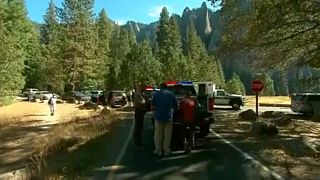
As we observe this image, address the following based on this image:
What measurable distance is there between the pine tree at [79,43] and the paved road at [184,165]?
65921mm

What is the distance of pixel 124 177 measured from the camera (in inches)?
444

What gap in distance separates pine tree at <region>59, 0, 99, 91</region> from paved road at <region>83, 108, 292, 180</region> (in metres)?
65.9

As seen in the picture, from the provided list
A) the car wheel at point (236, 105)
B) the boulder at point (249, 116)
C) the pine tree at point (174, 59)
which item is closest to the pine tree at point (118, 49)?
the pine tree at point (174, 59)

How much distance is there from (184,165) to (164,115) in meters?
2.28

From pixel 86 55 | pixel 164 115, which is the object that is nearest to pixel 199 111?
pixel 164 115

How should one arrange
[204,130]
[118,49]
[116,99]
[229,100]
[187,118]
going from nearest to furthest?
[187,118] → [204,130] → [229,100] → [116,99] → [118,49]

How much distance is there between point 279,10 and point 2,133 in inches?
582

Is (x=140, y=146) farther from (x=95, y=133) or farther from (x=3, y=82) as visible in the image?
(x=3, y=82)

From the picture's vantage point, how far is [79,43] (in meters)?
82.9

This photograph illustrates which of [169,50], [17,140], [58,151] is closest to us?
[58,151]

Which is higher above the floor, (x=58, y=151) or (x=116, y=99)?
(x=116, y=99)

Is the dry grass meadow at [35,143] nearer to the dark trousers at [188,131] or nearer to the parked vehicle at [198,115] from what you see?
the parked vehicle at [198,115]

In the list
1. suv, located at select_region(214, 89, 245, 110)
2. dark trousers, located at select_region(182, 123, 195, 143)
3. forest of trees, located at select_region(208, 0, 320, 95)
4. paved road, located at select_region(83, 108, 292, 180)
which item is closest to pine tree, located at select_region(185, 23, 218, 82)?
suv, located at select_region(214, 89, 245, 110)

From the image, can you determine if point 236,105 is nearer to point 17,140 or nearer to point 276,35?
point 276,35
